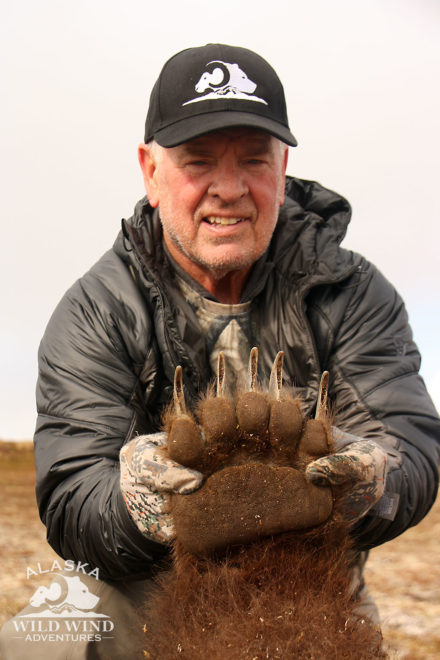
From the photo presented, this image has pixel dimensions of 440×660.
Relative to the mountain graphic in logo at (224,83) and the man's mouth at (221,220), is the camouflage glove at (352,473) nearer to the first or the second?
the man's mouth at (221,220)

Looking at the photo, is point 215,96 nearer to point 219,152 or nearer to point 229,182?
point 219,152

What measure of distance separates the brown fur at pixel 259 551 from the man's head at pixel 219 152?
3.60ft

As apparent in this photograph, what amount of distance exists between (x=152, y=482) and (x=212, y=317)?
1183 mm

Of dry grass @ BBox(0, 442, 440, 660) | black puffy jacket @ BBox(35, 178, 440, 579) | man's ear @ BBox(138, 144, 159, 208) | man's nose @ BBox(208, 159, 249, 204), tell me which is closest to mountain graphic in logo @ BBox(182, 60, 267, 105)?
man's nose @ BBox(208, 159, 249, 204)

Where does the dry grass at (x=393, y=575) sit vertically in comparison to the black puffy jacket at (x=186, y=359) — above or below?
below

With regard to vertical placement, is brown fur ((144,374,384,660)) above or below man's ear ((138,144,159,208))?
below

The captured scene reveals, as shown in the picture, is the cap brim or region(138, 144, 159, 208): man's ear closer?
the cap brim

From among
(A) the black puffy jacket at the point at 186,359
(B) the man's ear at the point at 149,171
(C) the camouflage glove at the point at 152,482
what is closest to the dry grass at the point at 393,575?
(A) the black puffy jacket at the point at 186,359

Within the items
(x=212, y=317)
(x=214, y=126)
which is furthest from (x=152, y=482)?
(x=214, y=126)

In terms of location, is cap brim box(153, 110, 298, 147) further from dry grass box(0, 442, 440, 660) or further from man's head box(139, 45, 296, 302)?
dry grass box(0, 442, 440, 660)

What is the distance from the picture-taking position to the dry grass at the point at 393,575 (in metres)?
4.18

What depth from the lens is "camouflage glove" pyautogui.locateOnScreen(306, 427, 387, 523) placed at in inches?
82.5

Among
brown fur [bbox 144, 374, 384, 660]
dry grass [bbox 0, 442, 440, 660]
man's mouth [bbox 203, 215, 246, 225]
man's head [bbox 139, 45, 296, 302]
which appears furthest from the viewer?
dry grass [bbox 0, 442, 440, 660]

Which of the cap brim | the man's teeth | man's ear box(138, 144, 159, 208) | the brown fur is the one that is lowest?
the brown fur
